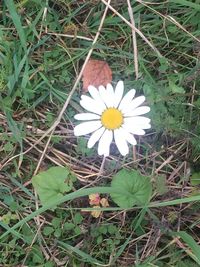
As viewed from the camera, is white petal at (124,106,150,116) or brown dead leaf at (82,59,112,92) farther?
brown dead leaf at (82,59,112,92)

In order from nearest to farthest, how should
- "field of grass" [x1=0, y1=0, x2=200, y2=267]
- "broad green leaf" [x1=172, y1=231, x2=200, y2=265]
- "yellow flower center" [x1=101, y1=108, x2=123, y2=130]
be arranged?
"broad green leaf" [x1=172, y1=231, x2=200, y2=265] → "yellow flower center" [x1=101, y1=108, x2=123, y2=130] → "field of grass" [x1=0, y1=0, x2=200, y2=267]

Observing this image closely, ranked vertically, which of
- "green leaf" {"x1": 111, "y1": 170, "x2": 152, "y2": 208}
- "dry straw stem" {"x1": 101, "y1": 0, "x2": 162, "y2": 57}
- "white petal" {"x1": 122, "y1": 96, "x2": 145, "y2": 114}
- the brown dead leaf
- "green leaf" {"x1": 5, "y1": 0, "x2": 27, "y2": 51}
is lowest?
"green leaf" {"x1": 111, "y1": 170, "x2": 152, "y2": 208}

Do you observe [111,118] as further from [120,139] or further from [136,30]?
[136,30]

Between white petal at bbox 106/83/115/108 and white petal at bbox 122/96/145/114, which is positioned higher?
white petal at bbox 106/83/115/108

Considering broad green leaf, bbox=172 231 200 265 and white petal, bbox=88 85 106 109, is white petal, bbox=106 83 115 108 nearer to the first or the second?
white petal, bbox=88 85 106 109

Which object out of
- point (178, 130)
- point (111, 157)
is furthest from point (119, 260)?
point (178, 130)

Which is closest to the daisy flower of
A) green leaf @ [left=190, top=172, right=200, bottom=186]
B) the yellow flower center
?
the yellow flower center

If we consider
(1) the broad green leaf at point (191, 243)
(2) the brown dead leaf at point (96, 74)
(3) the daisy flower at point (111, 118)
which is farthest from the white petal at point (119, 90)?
(1) the broad green leaf at point (191, 243)

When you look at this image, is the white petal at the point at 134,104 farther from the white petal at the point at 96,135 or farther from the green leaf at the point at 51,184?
the green leaf at the point at 51,184

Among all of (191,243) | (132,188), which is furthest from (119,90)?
(191,243)
